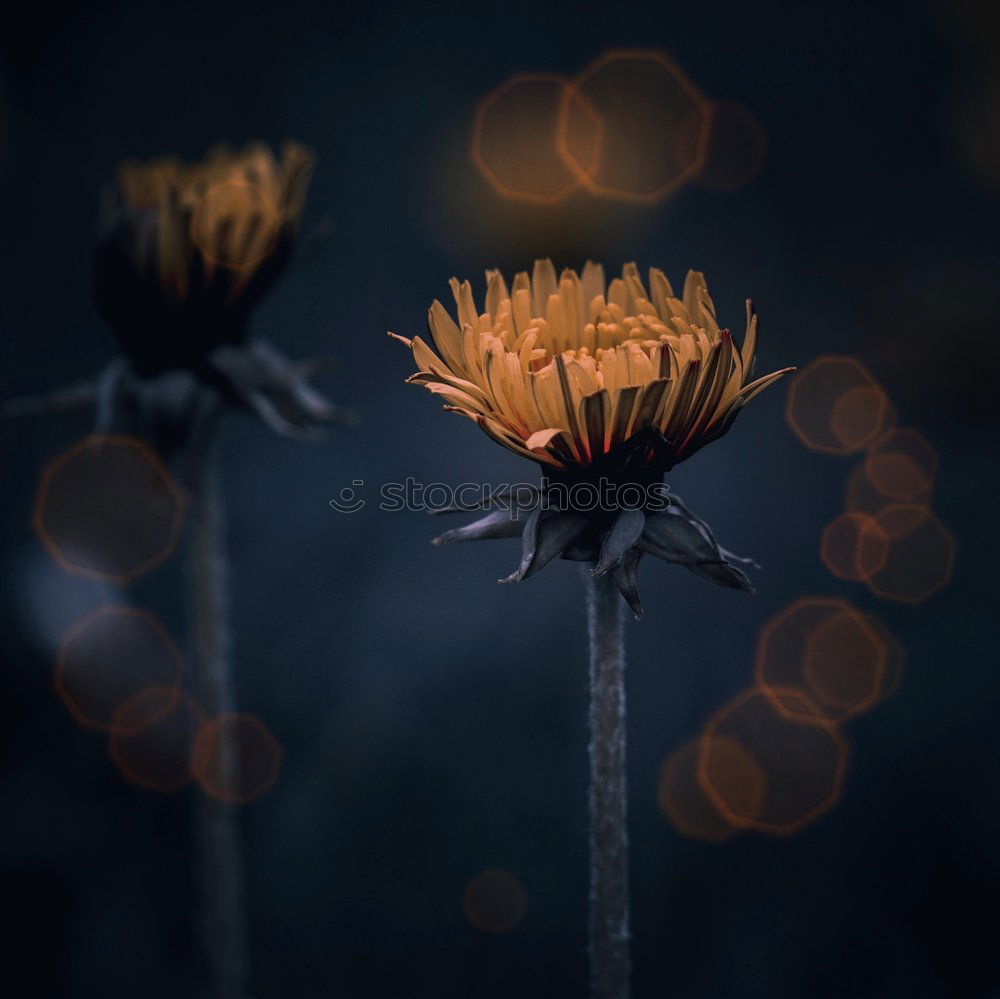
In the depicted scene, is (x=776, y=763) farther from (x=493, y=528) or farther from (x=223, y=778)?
(x=493, y=528)

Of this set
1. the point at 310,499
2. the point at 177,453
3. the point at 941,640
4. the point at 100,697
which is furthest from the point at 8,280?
the point at 941,640

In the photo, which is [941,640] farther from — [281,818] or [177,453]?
[177,453]

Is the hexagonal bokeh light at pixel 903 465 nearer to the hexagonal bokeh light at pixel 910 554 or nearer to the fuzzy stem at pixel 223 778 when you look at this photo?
the hexagonal bokeh light at pixel 910 554

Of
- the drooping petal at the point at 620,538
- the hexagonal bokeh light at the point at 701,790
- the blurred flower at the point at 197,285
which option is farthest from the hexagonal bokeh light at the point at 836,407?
the drooping petal at the point at 620,538

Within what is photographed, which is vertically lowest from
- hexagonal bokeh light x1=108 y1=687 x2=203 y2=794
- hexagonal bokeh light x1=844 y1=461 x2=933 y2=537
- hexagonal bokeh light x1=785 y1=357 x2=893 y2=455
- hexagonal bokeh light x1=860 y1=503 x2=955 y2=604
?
hexagonal bokeh light x1=108 y1=687 x2=203 y2=794

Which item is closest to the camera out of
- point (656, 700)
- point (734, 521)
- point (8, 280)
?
point (656, 700)

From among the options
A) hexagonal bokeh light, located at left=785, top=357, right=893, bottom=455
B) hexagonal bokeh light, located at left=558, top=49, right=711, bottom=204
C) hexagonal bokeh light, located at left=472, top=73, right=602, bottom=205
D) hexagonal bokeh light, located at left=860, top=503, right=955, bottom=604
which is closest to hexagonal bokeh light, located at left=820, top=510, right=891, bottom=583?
hexagonal bokeh light, located at left=860, top=503, right=955, bottom=604

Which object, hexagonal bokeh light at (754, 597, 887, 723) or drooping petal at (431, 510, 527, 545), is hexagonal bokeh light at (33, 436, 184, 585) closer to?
hexagonal bokeh light at (754, 597, 887, 723)
